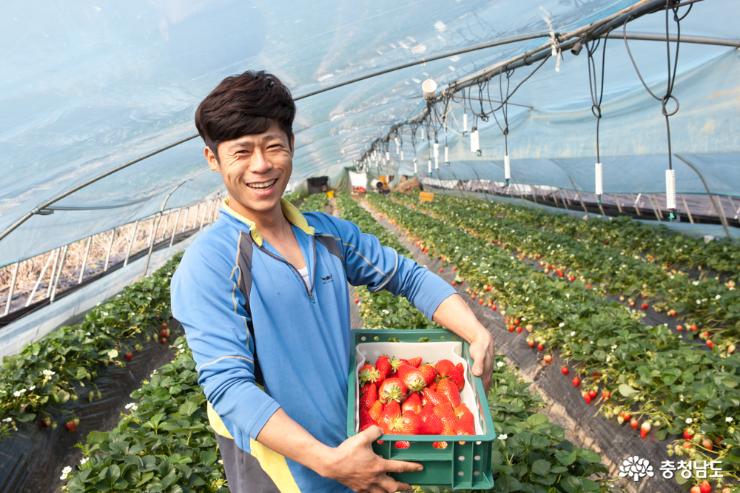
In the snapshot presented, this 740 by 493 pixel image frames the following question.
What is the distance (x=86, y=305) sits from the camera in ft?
28.1

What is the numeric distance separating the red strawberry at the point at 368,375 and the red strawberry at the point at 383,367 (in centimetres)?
2

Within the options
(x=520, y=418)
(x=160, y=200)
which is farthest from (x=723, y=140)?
(x=160, y=200)

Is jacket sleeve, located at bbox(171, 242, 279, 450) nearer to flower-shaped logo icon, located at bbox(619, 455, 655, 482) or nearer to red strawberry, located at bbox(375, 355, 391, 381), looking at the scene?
red strawberry, located at bbox(375, 355, 391, 381)

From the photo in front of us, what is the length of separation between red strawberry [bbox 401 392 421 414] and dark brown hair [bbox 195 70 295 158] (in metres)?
1.00

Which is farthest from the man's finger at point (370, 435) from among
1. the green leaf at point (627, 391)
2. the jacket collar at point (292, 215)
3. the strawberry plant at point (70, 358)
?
the strawberry plant at point (70, 358)

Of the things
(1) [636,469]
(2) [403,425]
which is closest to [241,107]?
(2) [403,425]

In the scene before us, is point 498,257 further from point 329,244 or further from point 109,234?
point 109,234

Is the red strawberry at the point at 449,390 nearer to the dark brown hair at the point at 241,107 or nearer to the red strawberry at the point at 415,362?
the red strawberry at the point at 415,362

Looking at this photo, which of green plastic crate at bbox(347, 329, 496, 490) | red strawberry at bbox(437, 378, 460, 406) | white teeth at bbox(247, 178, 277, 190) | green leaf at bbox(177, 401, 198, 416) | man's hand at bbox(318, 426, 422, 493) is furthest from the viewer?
green leaf at bbox(177, 401, 198, 416)

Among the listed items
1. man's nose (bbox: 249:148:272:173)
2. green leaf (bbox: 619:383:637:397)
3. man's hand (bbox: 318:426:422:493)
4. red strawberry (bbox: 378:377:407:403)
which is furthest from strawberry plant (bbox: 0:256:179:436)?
green leaf (bbox: 619:383:637:397)

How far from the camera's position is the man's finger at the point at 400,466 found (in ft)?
4.35

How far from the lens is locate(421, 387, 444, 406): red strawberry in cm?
177

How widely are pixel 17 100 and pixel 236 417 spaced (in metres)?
5.31

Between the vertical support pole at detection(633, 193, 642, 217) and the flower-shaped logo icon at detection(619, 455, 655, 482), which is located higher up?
the flower-shaped logo icon at detection(619, 455, 655, 482)
